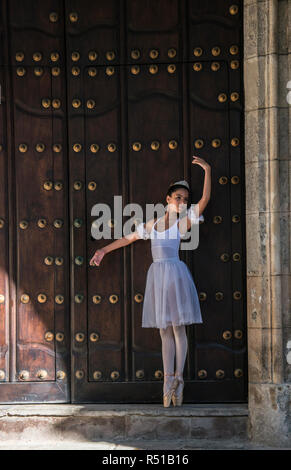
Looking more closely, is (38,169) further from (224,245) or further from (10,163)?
(224,245)

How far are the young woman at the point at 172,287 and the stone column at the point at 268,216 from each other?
40 centimetres

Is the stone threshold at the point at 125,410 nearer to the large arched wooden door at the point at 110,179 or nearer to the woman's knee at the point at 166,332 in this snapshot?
the large arched wooden door at the point at 110,179

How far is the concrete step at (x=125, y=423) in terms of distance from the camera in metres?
5.91

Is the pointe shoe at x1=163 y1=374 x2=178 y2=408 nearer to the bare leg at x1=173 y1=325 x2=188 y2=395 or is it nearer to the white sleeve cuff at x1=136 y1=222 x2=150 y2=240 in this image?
the bare leg at x1=173 y1=325 x2=188 y2=395

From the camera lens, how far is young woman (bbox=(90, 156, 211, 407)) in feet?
19.6

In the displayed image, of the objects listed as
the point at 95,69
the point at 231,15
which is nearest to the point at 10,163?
the point at 95,69

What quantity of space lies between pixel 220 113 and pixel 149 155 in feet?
1.99

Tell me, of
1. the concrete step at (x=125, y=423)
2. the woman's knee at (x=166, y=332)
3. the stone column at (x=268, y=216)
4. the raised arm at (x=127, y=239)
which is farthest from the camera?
the raised arm at (x=127, y=239)

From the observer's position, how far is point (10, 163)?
6.36 meters

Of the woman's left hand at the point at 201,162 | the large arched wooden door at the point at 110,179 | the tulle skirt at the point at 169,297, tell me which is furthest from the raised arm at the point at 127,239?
the woman's left hand at the point at 201,162

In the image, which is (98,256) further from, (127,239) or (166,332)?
(166,332)

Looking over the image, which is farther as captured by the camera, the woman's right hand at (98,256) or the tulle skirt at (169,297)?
the woman's right hand at (98,256)

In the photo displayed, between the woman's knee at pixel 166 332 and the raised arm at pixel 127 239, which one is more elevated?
the raised arm at pixel 127 239

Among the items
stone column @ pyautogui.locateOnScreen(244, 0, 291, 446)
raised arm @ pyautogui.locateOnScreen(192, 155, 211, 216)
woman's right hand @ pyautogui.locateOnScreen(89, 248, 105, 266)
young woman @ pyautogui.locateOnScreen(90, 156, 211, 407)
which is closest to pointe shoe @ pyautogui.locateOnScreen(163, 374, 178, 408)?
young woman @ pyautogui.locateOnScreen(90, 156, 211, 407)
